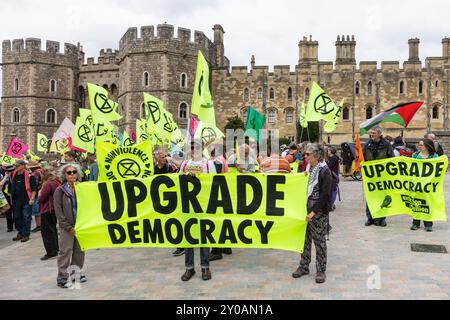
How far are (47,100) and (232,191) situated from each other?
43.1 m

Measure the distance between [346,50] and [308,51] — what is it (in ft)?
13.1

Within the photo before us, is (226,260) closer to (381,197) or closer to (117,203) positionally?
(117,203)

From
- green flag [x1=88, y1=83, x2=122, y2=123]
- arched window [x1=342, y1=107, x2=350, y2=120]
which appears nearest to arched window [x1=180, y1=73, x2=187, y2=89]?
arched window [x1=342, y1=107, x2=350, y2=120]

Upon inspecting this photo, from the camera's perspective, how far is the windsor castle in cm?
4359

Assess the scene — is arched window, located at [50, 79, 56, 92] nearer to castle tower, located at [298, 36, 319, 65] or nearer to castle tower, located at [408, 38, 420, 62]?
castle tower, located at [298, 36, 319, 65]

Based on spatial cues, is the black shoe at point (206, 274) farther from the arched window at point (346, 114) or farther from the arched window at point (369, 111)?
the arched window at point (369, 111)

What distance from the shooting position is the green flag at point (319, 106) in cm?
1448

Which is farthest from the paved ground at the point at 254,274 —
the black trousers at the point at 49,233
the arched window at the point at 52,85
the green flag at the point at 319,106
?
the arched window at the point at 52,85

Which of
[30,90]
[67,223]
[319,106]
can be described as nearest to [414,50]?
[319,106]

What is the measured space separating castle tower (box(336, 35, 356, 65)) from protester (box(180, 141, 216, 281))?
4194 centimetres

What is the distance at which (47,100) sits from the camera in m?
44.6

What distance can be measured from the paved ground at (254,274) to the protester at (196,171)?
0.13 meters

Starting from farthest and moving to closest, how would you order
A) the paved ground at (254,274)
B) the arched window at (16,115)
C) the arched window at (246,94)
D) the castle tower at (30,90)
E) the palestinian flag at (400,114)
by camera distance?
the arched window at (246,94) < the arched window at (16,115) < the castle tower at (30,90) < the palestinian flag at (400,114) < the paved ground at (254,274)
